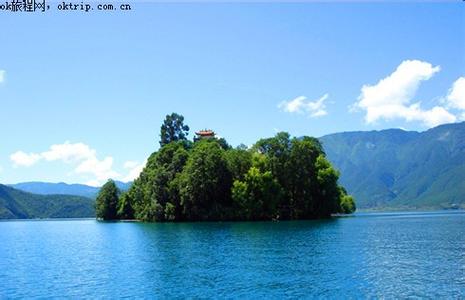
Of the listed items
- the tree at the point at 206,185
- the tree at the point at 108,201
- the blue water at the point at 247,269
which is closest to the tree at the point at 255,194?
the tree at the point at 206,185

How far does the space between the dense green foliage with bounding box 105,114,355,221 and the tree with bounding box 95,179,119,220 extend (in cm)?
5343

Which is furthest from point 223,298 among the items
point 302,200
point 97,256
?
point 302,200

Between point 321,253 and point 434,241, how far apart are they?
21.2 meters

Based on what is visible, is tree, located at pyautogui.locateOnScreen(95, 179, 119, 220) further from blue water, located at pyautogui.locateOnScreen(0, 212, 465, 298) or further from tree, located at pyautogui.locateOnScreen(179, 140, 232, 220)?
blue water, located at pyautogui.locateOnScreen(0, 212, 465, 298)

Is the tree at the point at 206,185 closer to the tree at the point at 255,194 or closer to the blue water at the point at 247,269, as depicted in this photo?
the tree at the point at 255,194

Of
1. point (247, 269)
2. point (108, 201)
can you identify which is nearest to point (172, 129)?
point (108, 201)

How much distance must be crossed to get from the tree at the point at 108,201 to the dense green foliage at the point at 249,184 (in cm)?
5343

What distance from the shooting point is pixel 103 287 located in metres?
38.2

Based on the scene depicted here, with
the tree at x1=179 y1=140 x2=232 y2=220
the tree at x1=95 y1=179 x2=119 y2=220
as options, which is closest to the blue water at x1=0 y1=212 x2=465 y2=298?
the tree at x1=179 y1=140 x2=232 y2=220

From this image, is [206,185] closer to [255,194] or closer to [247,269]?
[255,194]

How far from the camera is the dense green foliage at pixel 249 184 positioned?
125 m

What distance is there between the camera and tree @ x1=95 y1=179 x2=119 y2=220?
18748 centimetres

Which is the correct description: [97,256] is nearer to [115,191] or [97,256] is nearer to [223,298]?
[223,298]

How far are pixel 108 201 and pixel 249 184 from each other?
279ft
